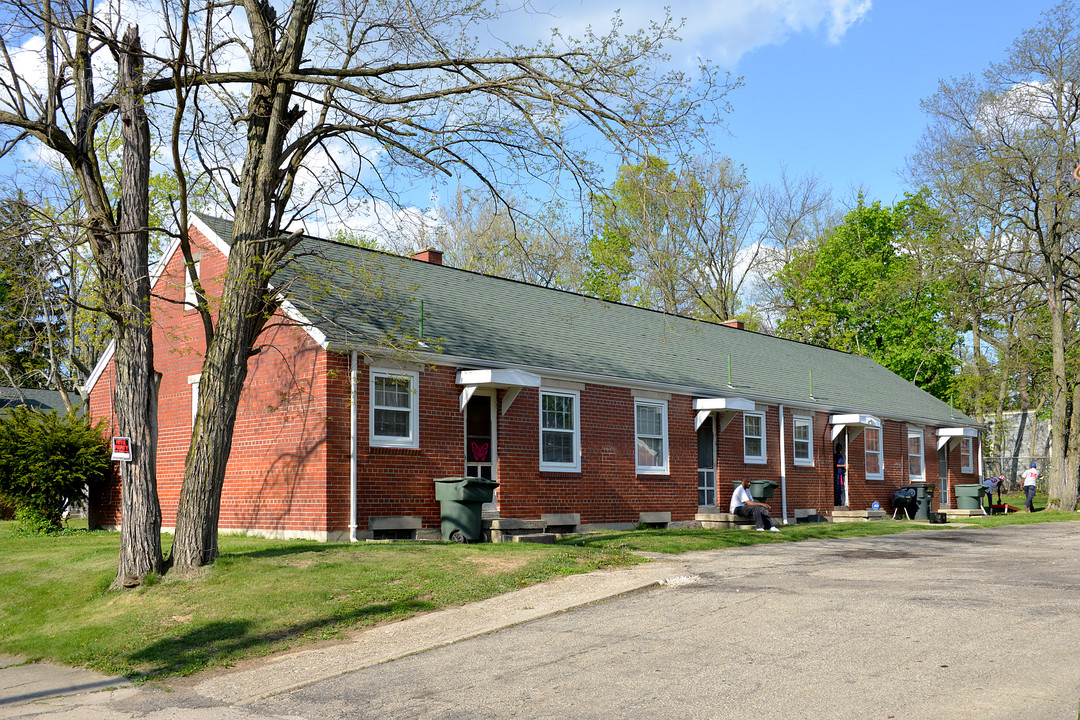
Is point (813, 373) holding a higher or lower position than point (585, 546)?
higher

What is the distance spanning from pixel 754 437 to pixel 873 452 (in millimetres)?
6728

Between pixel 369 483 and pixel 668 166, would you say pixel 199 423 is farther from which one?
pixel 668 166

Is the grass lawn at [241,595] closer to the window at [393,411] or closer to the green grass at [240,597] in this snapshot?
the green grass at [240,597]

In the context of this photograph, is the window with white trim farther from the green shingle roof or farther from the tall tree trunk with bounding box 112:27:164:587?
the tall tree trunk with bounding box 112:27:164:587

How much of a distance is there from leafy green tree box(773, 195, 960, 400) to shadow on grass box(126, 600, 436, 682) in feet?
122

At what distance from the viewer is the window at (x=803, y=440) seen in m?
25.8

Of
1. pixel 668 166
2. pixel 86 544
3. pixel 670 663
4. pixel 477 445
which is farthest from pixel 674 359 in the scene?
pixel 670 663

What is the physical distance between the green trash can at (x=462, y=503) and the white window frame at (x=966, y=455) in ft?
78.9

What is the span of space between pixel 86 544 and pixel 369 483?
17.1ft

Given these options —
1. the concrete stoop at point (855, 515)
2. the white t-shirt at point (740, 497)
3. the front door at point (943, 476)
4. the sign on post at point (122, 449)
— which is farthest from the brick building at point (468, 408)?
the front door at point (943, 476)

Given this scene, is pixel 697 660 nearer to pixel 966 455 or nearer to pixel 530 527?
pixel 530 527

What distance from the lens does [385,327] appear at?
17172 mm

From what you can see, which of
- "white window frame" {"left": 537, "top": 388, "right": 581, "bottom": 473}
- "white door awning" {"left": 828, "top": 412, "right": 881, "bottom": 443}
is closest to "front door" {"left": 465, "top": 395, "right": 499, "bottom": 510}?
"white window frame" {"left": 537, "top": 388, "right": 581, "bottom": 473}

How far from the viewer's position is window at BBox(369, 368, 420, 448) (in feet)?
54.1
